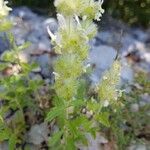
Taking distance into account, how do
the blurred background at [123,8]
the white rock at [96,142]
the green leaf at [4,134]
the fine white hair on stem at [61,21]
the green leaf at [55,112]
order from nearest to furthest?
the fine white hair on stem at [61,21], the green leaf at [55,112], the green leaf at [4,134], the white rock at [96,142], the blurred background at [123,8]

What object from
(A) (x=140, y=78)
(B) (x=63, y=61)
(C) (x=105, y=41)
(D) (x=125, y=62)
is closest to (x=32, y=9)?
(C) (x=105, y=41)

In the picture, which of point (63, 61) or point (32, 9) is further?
point (32, 9)

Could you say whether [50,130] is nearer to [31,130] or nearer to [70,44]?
[31,130]

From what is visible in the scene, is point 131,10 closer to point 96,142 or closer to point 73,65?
point 96,142

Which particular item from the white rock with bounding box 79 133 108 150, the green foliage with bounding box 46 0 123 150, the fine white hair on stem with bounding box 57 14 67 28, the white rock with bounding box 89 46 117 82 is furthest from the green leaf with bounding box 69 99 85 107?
the white rock with bounding box 89 46 117 82

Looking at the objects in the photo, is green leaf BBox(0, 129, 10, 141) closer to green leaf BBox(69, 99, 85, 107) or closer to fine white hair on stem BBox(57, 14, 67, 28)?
green leaf BBox(69, 99, 85, 107)

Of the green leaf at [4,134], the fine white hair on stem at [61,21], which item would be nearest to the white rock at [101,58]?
the green leaf at [4,134]

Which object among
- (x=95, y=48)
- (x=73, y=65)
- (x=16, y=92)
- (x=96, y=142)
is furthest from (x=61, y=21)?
(x=95, y=48)

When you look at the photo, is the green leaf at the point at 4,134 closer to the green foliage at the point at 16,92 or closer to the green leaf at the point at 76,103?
the green foliage at the point at 16,92
